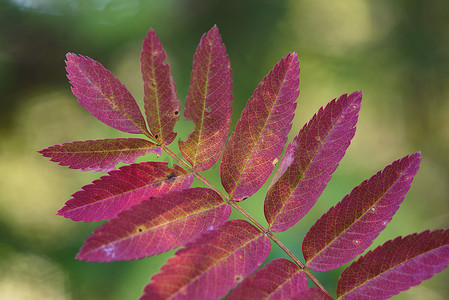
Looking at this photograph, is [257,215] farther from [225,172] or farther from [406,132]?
[225,172]

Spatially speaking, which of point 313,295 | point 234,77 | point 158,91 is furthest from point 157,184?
point 234,77

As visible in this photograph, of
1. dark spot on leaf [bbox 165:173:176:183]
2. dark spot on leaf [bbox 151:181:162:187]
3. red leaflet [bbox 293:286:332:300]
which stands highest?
dark spot on leaf [bbox 165:173:176:183]

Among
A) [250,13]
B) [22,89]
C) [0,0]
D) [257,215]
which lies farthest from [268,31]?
[0,0]

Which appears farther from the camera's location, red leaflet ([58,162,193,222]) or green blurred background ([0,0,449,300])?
green blurred background ([0,0,449,300])

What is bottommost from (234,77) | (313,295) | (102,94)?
(313,295)

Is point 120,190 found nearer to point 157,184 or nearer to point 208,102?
point 157,184

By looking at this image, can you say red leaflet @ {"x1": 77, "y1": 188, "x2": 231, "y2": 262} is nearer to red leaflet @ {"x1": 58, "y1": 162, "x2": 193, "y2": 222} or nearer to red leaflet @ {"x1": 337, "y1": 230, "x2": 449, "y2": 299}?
red leaflet @ {"x1": 58, "y1": 162, "x2": 193, "y2": 222}

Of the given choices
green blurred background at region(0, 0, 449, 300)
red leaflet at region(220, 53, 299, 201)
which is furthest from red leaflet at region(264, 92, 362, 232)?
green blurred background at region(0, 0, 449, 300)
